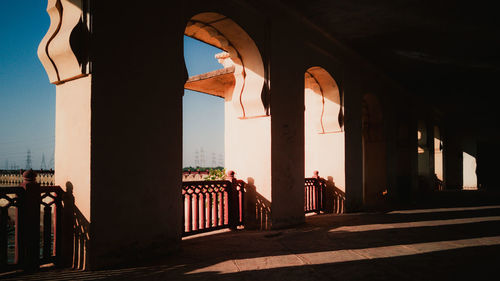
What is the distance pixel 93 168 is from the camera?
365 cm

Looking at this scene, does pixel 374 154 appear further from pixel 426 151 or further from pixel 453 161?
pixel 453 161

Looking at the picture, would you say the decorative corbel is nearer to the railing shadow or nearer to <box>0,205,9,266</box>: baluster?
<box>0,205,9,266</box>: baluster

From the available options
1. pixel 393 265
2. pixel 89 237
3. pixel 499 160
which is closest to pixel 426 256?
pixel 393 265

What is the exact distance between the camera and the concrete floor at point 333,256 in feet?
11.8

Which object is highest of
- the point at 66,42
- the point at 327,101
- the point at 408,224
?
the point at 327,101

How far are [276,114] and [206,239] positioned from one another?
265 cm

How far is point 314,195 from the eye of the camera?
9.00 meters

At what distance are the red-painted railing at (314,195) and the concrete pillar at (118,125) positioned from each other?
4.73 m

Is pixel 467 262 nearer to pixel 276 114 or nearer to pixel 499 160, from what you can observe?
pixel 276 114

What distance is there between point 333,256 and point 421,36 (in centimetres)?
688

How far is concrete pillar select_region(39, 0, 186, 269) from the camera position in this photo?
3.71 meters

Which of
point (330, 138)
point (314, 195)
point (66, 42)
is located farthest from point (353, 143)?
point (66, 42)

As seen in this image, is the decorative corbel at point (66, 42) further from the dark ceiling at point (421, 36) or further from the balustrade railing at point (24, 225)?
the dark ceiling at point (421, 36)

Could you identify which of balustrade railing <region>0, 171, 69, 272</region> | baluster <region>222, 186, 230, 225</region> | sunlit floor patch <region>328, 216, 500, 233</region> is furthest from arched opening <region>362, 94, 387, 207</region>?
balustrade railing <region>0, 171, 69, 272</region>
